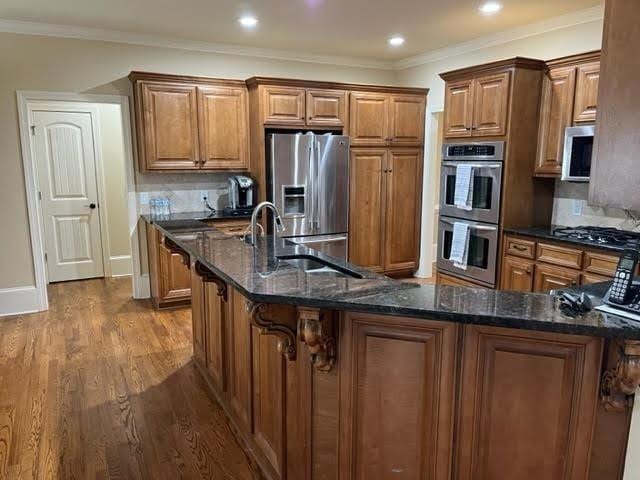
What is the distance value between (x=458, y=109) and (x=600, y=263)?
1872 millimetres

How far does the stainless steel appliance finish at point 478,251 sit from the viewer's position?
13.6ft

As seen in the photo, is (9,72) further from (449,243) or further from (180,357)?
(449,243)

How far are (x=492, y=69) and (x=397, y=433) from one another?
3.39 m

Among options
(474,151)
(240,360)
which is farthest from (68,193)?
(474,151)

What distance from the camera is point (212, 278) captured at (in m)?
2.68

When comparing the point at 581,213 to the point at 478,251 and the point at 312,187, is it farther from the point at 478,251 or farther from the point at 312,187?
the point at 312,187

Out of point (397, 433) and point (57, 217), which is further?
point (57, 217)

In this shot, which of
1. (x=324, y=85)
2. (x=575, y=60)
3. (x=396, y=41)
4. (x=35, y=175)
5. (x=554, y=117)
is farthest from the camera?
(x=324, y=85)

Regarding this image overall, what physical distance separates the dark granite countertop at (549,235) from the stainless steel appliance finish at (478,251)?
186 mm

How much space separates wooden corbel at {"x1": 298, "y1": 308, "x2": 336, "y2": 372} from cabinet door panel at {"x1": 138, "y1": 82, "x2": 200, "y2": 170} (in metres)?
3.43

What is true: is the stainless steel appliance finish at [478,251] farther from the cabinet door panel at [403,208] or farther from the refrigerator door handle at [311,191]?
the refrigerator door handle at [311,191]

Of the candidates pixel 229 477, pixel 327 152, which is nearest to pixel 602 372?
pixel 229 477

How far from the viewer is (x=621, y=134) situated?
4.96 feet

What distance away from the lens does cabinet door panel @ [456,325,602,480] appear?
143cm
